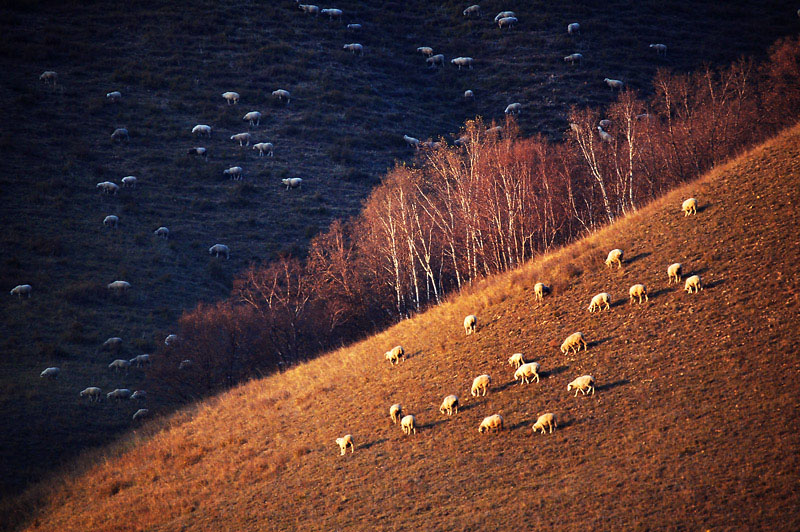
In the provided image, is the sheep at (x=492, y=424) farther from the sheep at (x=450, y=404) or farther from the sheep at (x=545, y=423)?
the sheep at (x=450, y=404)

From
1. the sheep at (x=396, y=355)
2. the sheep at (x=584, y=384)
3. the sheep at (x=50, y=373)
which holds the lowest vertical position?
the sheep at (x=50, y=373)

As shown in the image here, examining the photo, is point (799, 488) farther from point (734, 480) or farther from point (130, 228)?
point (130, 228)

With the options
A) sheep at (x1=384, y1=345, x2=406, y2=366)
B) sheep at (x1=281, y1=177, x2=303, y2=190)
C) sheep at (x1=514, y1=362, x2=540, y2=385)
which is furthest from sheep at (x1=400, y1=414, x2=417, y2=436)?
sheep at (x1=281, y1=177, x2=303, y2=190)

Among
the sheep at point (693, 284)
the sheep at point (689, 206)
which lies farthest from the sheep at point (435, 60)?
the sheep at point (693, 284)

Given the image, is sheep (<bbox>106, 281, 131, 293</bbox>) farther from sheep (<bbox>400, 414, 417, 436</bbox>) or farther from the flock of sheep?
sheep (<bbox>400, 414, 417, 436</bbox>)

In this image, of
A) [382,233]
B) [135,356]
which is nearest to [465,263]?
[382,233]

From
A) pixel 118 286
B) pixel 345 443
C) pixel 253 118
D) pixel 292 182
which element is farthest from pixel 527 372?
pixel 253 118
